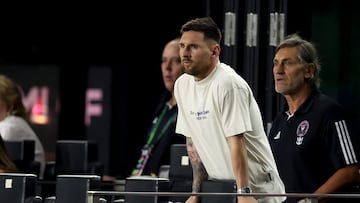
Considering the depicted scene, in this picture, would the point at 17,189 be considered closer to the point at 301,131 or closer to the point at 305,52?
the point at 301,131

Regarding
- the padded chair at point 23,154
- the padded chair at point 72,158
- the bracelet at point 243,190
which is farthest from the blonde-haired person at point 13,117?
the bracelet at point 243,190

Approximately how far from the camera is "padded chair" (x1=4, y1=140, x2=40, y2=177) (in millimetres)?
10055

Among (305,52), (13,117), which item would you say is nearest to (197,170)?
(305,52)

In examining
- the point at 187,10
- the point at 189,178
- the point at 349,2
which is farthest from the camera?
the point at 187,10

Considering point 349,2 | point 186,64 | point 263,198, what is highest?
point 349,2

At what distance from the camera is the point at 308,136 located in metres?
8.38

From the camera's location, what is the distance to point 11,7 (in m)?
14.1

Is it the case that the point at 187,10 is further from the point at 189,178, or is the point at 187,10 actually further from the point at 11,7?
the point at 189,178

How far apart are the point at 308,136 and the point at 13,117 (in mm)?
3127

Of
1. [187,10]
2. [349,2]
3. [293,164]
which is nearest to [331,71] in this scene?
[349,2]

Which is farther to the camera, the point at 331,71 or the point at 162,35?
the point at 162,35

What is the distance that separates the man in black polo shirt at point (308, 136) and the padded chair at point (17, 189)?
158 cm

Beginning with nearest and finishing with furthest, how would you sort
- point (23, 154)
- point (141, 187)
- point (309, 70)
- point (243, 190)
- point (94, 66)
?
1. point (243, 190)
2. point (141, 187)
3. point (309, 70)
4. point (23, 154)
5. point (94, 66)

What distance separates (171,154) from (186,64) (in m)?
1.55
